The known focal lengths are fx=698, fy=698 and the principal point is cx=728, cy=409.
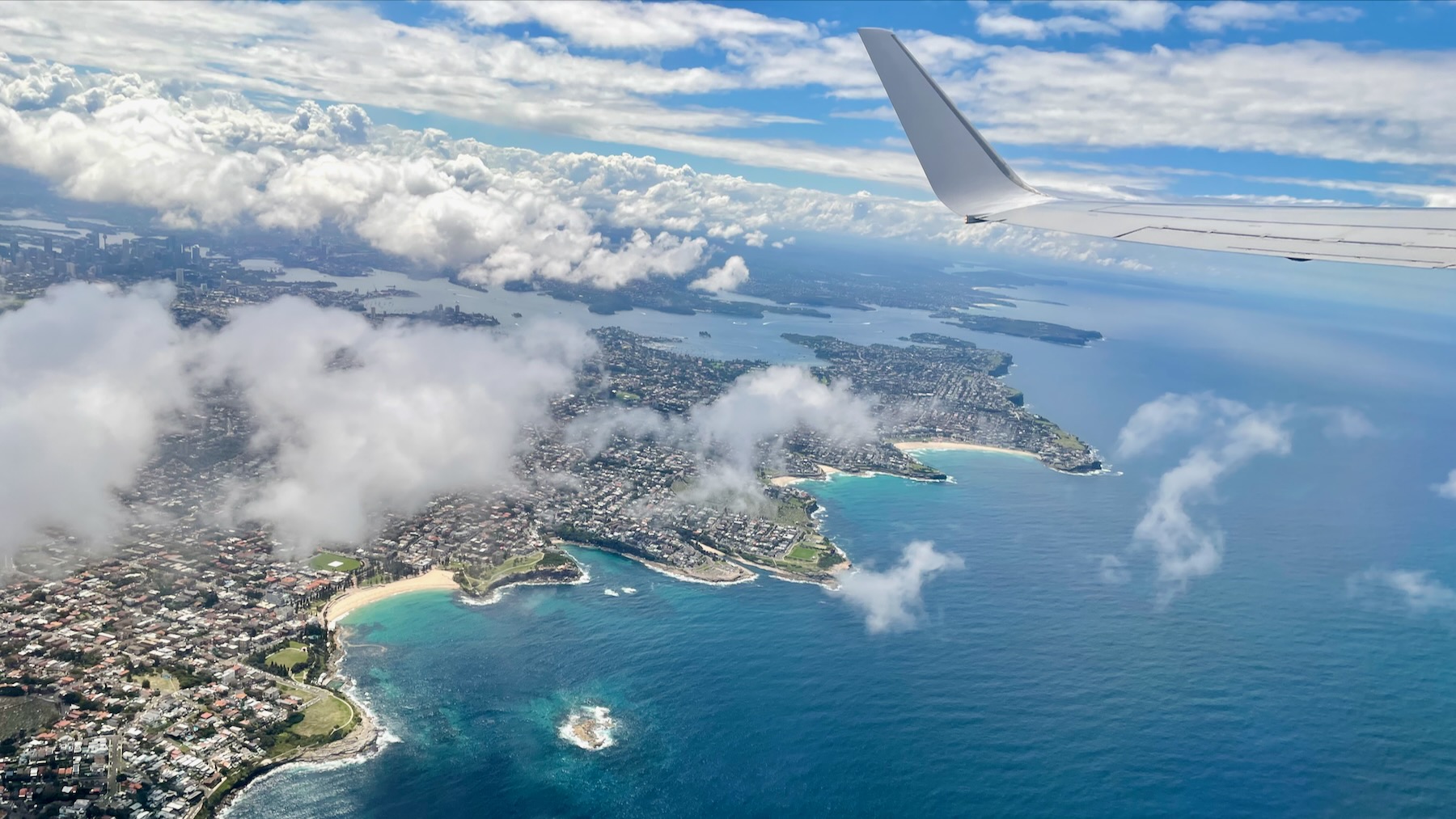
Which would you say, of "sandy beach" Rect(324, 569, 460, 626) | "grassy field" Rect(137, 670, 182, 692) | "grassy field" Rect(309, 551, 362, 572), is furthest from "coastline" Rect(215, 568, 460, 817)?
"grassy field" Rect(137, 670, 182, 692)

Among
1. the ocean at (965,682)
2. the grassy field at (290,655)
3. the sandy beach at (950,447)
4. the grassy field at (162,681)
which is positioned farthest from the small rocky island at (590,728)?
the sandy beach at (950,447)

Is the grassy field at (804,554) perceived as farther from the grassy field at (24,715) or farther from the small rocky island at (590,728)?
the grassy field at (24,715)

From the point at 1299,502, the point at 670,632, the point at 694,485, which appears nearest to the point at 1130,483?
the point at 1299,502

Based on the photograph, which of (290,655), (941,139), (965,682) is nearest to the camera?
(941,139)

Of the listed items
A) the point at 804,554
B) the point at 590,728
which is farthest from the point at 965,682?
the point at 590,728

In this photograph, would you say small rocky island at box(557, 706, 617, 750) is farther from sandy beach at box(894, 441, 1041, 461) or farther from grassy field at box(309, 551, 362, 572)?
sandy beach at box(894, 441, 1041, 461)

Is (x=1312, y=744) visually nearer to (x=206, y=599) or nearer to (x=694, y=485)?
(x=694, y=485)

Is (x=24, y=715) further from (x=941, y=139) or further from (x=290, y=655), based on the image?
A: (x=941, y=139)

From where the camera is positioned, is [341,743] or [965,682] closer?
[341,743]
